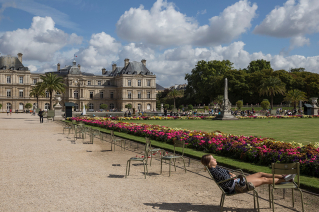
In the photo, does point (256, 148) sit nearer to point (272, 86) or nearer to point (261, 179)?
point (261, 179)

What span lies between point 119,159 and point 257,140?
4671 millimetres

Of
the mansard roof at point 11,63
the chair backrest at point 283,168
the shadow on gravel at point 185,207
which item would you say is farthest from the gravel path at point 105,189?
the mansard roof at point 11,63

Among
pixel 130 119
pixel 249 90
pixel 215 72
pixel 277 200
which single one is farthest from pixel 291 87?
pixel 277 200

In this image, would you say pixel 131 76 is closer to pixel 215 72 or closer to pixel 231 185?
pixel 215 72

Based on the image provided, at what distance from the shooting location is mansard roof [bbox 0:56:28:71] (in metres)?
74.8

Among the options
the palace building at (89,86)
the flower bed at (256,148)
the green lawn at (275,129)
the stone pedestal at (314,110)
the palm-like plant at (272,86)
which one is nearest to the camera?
the flower bed at (256,148)

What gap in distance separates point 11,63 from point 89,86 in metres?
21.0

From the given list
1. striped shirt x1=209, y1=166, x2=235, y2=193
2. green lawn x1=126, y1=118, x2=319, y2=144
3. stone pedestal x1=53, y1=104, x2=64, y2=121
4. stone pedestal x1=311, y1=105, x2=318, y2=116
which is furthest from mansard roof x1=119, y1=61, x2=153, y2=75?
striped shirt x1=209, y1=166, x2=235, y2=193

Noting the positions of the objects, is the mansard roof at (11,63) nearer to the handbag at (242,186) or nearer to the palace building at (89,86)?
the palace building at (89,86)

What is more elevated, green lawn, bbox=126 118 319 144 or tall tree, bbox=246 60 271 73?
tall tree, bbox=246 60 271 73

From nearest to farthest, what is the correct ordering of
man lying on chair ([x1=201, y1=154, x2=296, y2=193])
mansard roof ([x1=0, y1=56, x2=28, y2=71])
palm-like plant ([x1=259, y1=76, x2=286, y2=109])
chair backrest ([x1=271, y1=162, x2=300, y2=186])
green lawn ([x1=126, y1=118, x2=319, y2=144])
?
chair backrest ([x1=271, y1=162, x2=300, y2=186]) < man lying on chair ([x1=201, y1=154, x2=296, y2=193]) < green lawn ([x1=126, y1=118, x2=319, y2=144]) < palm-like plant ([x1=259, y1=76, x2=286, y2=109]) < mansard roof ([x1=0, y1=56, x2=28, y2=71])

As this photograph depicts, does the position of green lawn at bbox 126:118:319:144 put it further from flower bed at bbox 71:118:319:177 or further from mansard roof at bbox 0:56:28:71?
mansard roof at bbox 0:56:28:71

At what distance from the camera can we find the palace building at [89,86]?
75.2 m

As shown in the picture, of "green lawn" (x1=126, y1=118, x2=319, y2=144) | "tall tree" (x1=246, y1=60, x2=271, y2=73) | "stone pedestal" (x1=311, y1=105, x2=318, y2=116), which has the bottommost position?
"green lawn" (x1=126, y1=118, x2=319, y2=144)
